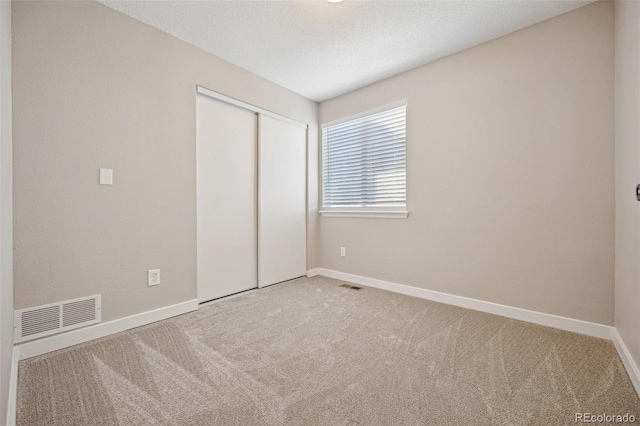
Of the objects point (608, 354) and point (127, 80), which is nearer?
point (608, 354)

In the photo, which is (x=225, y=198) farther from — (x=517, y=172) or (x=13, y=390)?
A: (x=517, y=172)

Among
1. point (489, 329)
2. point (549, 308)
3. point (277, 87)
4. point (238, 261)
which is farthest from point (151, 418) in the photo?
point (277, 87)

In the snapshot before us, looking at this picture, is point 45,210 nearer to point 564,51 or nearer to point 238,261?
point 238,261

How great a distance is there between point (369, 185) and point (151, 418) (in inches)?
109

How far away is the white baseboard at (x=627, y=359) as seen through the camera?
1383mm

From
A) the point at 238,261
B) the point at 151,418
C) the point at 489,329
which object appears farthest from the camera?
the point at 238,261

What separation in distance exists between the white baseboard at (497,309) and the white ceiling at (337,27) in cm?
230

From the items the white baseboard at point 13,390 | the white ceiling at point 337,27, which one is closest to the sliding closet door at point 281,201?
the white ceiling at point 337,27

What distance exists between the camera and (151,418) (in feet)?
3.93

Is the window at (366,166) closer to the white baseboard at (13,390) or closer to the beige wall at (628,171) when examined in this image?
the beige wall at (628,171)

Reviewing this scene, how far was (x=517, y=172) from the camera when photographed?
2285 mm

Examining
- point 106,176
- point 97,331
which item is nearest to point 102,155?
point 106,176

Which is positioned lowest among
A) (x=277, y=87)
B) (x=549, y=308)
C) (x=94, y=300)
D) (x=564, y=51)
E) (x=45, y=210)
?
(x=549, y=308)

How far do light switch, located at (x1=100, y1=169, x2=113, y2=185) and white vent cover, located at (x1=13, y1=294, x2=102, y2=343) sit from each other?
0.81 m
